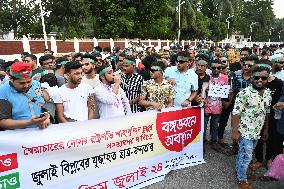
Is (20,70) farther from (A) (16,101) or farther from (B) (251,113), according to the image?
(B) (251,113)

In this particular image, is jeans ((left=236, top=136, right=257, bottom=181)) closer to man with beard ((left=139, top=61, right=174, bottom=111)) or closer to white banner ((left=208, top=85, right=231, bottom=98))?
man with beard ((left=139, top=61, right=174, bottom=111))

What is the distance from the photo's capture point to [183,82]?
570cm

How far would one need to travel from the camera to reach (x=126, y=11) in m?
40.8

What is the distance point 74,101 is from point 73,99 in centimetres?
3

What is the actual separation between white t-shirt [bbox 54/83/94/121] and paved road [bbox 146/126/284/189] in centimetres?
146

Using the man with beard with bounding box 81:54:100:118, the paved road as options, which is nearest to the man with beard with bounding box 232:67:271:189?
the paved road

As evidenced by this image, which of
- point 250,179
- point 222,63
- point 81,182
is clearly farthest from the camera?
point 222,63

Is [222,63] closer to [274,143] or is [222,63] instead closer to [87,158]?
[274,143]

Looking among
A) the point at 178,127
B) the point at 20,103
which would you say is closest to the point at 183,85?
the point at 178,127

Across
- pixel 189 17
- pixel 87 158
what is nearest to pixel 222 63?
pixel 87 158

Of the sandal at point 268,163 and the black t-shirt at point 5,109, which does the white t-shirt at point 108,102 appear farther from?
the sandal at point 268,163

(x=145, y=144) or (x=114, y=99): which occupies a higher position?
(x=114, y=99)

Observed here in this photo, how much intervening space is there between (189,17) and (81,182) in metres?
58.3

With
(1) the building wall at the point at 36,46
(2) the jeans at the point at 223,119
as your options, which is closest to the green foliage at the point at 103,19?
(1) the building wall at the point at 36,46
